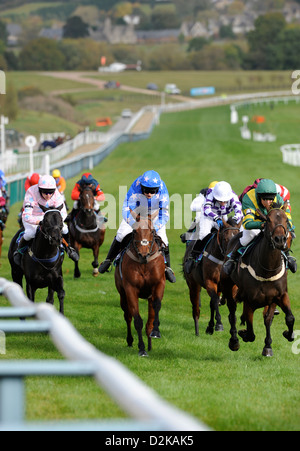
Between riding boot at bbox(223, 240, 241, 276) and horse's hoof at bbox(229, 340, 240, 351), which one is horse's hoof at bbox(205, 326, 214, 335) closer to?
horse's hoof at bbox(229, 340, 240, 351)

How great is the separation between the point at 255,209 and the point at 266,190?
271mm

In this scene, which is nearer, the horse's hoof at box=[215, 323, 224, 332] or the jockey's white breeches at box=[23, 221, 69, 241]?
the jockey's white breeches at box=[23, 221, 69, 241]

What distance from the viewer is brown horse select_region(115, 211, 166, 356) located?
9711 mm

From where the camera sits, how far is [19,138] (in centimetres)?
6506

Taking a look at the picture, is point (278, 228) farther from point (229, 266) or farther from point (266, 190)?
point (229, 266)

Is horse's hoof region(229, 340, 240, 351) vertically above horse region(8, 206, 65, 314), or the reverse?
horse region(8, 206, 65, 314)

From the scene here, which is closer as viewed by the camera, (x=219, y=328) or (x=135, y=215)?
(x=135, y=215)

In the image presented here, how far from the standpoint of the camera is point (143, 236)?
381 inches

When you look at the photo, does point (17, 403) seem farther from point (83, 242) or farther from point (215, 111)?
point (215, 111)

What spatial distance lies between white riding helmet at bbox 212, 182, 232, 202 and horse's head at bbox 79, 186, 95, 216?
5193 mm

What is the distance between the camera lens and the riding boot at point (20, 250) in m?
11.9

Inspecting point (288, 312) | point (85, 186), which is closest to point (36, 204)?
point (288, 312)

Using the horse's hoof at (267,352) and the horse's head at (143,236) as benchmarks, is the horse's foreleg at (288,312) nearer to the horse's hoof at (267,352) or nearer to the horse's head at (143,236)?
the horse's hoof at (267,352)

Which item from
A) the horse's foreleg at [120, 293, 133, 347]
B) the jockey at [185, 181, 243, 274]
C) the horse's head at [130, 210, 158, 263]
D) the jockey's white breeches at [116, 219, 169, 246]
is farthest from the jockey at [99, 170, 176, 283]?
the jockey at [185, 181, 243, 274]
